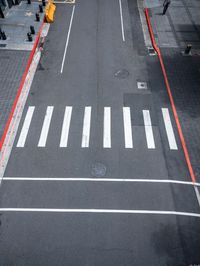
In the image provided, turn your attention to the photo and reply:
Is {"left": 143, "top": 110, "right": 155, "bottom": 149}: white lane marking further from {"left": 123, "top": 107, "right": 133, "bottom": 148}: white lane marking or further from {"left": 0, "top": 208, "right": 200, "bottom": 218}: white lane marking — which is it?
{"left": 0, "top": 208, "right": 200, "bottom": 218}: white lane marking

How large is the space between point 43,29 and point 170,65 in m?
14.8

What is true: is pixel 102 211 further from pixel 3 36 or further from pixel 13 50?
pixel 3 36

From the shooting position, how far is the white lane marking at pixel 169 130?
1536 cm

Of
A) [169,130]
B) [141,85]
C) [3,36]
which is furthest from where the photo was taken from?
[3,36]

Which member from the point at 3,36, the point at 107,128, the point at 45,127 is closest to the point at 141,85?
the point at 107,128

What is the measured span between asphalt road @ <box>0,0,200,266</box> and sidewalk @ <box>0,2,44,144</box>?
1.62 m

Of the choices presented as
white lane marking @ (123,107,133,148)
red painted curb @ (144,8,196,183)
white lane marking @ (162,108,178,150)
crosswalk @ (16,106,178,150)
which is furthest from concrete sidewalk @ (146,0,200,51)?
crosswalk @ (16,106,178,150)

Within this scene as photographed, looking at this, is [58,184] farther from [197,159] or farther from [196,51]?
[196,51]

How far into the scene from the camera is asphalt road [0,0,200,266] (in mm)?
11398

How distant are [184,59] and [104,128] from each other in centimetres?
1184

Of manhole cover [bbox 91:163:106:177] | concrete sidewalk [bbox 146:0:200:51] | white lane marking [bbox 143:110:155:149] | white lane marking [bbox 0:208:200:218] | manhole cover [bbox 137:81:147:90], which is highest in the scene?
concrete sidewalk [bbox 146:0:200:51]

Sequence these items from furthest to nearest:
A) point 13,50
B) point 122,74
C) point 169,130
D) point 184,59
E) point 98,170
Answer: point 13,50 → point 184,59 → point 122,74 → point 169,130 → point 98,170

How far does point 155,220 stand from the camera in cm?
1225

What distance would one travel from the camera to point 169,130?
52.9 feet
